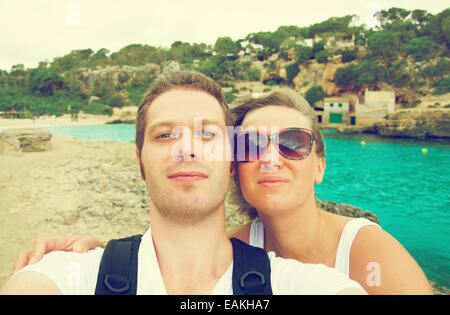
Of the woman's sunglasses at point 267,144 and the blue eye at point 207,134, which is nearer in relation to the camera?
the blue eye at point 207,134

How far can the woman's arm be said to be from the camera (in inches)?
62.6

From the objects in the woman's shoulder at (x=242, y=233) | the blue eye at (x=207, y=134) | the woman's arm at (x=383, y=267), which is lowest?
the woman's shoulder at (x=242, y=233)

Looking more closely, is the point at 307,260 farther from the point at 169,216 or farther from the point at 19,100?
the point at 19,100

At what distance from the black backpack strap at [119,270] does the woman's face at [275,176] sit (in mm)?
806

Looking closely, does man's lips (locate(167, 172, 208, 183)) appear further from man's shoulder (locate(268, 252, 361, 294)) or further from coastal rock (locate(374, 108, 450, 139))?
coastal rock (locate(374, 108, 450, 139))

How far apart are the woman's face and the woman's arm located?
0.46m

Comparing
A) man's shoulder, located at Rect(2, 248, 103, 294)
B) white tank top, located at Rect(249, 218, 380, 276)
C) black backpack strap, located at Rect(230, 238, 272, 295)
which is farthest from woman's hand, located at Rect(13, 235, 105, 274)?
white tank top, located at Rect(249, 218, 380, 276)

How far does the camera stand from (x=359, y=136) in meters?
28.2

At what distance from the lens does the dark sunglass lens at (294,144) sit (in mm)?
1903

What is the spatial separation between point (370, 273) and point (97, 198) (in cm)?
726

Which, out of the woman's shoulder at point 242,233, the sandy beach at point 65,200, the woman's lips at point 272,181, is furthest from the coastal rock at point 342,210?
the woman's lips at point 272,181

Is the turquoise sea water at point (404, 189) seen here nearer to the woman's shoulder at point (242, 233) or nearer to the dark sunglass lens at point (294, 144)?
the woman's shoulder at point (242, 233)

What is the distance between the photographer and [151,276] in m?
1.33

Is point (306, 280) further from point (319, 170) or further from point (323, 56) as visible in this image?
point (323, 56)
